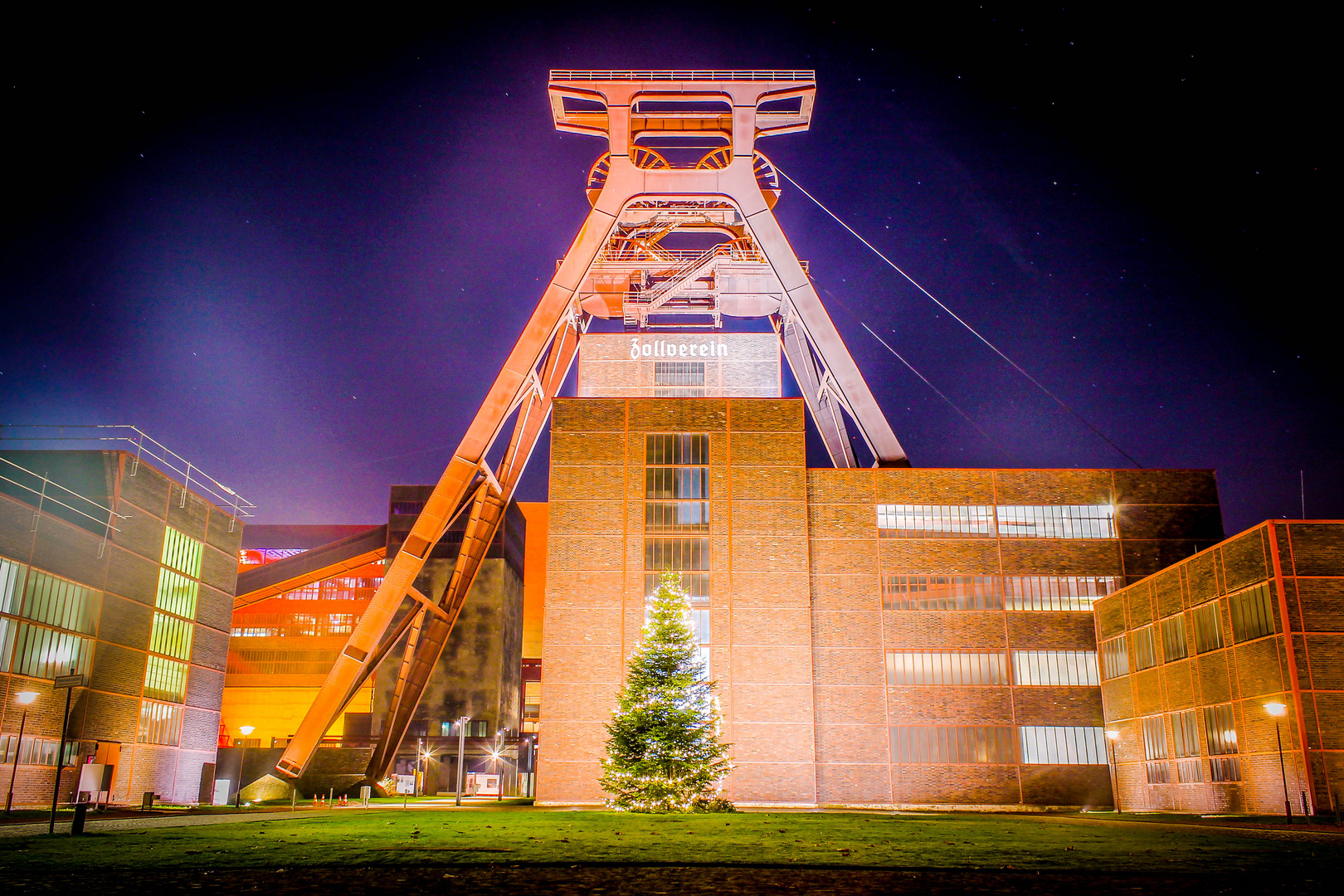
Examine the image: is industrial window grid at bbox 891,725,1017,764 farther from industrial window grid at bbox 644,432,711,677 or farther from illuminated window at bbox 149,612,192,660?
illuminated window at bbox 149,612,192,660

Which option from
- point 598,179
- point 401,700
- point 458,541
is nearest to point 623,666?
point 401,700

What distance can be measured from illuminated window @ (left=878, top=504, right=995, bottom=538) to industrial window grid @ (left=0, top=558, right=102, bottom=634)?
28.6 meters

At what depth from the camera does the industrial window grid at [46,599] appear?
29.0 m

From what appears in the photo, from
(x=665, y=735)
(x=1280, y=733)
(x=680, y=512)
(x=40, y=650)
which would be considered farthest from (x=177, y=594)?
(x=1280, y=733)

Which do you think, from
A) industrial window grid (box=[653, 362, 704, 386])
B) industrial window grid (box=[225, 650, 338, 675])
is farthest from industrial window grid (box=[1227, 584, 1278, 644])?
industrial window grid (box=[225, 650, 338, 675])

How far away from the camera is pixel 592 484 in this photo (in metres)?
40.8

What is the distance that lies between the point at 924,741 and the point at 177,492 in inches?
1186

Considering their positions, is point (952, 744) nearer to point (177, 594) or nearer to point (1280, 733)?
point (1280, 733)

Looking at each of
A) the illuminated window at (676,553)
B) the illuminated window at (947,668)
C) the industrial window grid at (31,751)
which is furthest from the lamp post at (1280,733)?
the industrial window grid at (31,751)

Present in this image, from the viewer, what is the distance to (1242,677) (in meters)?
27.8

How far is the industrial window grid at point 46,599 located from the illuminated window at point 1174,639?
3515 centimetres

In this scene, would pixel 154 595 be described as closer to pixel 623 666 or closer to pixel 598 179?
pixel 623 666

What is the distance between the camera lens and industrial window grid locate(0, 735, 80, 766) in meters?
28.2

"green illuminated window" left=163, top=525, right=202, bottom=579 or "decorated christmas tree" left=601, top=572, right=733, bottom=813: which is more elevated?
"green illuminated window" left=163, top=525, right=202, bottom=579
